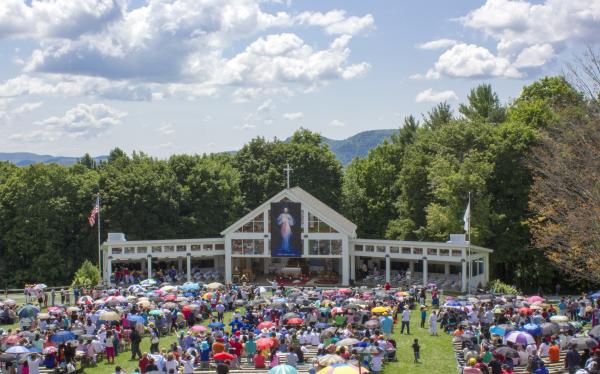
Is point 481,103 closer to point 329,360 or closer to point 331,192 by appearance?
point 331,192

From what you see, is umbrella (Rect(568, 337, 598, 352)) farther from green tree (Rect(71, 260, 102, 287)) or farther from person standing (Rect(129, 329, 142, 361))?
green tree (Rect(71, 260, 102, 287))

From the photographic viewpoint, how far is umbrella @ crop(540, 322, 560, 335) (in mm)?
26188

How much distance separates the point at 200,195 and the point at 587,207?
38.7 meters

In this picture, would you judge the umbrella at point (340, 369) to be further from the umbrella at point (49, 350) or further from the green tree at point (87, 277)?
the green tree at point (87, 277)

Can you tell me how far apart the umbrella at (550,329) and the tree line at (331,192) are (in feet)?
56.3

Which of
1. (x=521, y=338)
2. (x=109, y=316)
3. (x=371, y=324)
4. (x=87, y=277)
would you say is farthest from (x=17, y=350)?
(x=87, y=277)

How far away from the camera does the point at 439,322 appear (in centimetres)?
3397

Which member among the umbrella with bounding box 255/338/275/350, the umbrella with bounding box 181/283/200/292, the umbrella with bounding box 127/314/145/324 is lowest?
the umbrella with bounding box 255/338/275/350

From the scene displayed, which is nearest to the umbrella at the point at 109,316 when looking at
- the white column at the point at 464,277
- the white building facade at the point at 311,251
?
the white building facade at the point at 311,251

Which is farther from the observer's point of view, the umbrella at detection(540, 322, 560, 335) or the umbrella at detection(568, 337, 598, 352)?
the umbrella at detection(540, 322, 560, 335)

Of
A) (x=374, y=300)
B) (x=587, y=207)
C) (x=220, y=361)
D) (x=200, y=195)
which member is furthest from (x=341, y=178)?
(x=220, y=361)

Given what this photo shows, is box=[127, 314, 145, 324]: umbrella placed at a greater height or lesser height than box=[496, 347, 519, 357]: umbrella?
greater

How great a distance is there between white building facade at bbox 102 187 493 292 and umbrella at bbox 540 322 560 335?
19649mm

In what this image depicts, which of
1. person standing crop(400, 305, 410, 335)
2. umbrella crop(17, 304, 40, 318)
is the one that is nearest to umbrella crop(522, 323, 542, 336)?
person standing crop(400, 305, 410, 335)
